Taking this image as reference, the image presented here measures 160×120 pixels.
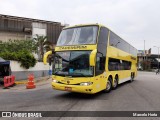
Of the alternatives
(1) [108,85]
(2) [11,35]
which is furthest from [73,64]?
(2) [11,35]

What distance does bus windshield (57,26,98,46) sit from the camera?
10767 millimetres

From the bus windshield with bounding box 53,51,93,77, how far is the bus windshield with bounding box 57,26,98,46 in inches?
26.0

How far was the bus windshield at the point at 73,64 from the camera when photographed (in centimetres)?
1019

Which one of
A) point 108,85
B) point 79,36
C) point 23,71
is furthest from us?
point 23,71

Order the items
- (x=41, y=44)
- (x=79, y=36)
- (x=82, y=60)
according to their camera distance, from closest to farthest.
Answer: (x=82, y=60) < (x=79, y=36) < (x=41, y=44)

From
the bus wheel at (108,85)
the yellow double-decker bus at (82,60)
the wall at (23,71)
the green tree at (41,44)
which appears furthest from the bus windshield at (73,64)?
the green tree at (41,44)

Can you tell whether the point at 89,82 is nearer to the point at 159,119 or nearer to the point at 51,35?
the point at 159,119

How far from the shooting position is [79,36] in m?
11.1

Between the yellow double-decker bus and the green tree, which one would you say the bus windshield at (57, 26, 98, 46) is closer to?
the yellow double-decker bus

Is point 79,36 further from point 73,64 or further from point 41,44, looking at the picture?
point 41,44

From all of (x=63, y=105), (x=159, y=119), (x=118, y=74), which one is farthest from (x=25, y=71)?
(x=159, y=119)

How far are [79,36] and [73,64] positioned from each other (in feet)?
5.49

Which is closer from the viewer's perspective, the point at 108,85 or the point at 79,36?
the point at 79,36

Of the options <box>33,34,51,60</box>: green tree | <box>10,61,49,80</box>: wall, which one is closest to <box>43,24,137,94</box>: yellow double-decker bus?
<box>10,61,49,80</box>: wall
